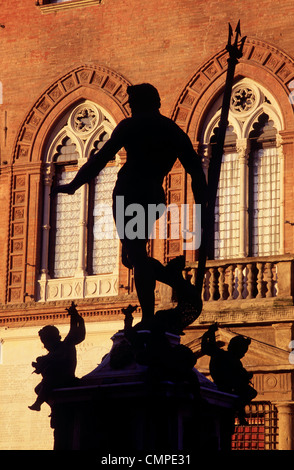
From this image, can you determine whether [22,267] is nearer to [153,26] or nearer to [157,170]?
[153,26]

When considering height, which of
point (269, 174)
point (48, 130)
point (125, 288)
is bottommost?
point (125, 288)

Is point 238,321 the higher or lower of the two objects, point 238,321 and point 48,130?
the lower

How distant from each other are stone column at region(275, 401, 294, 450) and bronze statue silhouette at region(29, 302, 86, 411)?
1166 centimetres

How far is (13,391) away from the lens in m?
23.3

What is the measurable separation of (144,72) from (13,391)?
690cm

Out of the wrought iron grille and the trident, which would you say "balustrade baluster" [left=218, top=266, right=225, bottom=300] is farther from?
the trident

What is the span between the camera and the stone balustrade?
67.6 ft

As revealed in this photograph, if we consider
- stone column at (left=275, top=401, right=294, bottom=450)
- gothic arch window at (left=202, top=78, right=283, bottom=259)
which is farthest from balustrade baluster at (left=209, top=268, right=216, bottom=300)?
stone column at (left=275, top=401, right=294, bottom=450)

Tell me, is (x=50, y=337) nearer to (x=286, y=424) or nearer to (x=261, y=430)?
(x=286, y=424)

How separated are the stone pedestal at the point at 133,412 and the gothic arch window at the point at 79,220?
15.0 meters
